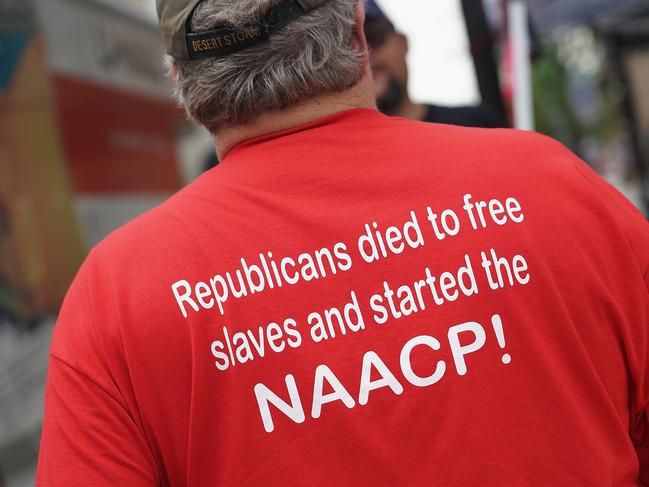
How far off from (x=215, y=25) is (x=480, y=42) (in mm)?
1766

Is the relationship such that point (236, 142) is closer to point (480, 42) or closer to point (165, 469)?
point (165, 469)

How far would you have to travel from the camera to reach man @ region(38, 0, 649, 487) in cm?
122

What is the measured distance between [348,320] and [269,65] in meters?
0.41

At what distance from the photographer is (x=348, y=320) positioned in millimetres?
1230

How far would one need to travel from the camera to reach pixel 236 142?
138 centimetres

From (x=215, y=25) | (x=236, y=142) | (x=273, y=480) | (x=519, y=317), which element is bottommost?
(x=273, y=480)

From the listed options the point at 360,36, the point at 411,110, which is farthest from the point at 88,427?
the point at 411,110

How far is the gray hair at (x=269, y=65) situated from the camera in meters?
1.30

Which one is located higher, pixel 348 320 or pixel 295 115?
pixel 295 115

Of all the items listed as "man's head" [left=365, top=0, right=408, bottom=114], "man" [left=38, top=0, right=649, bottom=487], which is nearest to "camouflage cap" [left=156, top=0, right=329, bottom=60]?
"man" [left=38, top=0, right=649, bottom=487]

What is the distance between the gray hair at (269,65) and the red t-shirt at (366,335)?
11 cm

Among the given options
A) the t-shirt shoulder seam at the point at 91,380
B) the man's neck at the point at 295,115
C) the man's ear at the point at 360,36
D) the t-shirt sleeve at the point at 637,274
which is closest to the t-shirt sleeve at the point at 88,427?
the t-shirt shoulder seam at the point at 91,380

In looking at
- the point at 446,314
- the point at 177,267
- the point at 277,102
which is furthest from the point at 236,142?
the point at 446,314

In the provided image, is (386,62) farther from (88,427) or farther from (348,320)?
(88,427)
